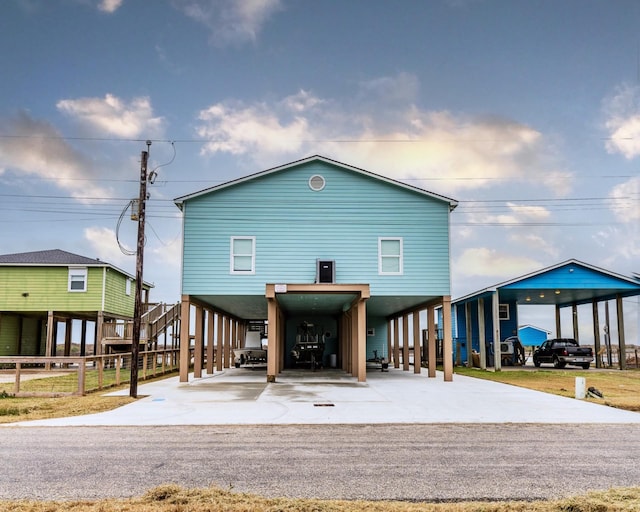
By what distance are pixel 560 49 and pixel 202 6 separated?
44.7 ft

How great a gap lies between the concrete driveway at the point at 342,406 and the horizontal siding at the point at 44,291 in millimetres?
15351

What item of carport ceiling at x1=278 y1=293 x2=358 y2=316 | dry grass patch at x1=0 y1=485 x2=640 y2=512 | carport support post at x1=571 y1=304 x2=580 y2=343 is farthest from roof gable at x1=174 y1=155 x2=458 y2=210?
carport support post at x1=571 y1=304 x2=580 y2=343

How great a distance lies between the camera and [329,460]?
25.6 feet

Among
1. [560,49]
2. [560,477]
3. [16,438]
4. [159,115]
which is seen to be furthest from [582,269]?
[16,438]

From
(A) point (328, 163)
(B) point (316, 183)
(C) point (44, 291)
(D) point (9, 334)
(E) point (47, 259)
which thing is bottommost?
(D) point (9, 334)

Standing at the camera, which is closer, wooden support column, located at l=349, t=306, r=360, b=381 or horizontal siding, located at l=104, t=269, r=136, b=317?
wooden support column, located at l=349, t=306, r=360, b=381

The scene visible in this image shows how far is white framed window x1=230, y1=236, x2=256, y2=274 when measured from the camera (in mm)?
21234

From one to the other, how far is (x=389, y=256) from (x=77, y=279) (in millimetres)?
20341

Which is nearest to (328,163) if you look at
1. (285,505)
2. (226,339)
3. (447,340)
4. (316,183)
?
(316,183)

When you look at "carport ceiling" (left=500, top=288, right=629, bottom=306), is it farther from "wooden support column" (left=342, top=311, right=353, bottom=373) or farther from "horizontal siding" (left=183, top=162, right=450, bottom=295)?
"horizontal siding" (left=183, top=162, right=450, bottom=295)

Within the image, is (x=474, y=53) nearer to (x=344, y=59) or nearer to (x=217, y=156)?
(x=344, y=59)

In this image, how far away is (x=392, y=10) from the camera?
73.2 ft

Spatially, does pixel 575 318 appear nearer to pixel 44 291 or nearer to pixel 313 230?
pixel 313 230

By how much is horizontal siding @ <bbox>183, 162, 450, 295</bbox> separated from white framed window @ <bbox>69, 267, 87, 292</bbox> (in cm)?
1510
